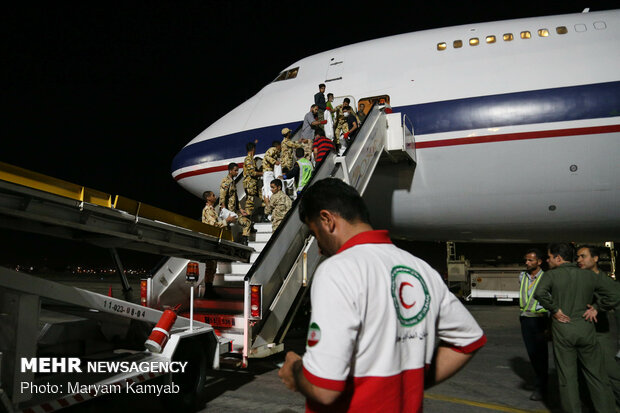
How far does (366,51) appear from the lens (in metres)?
10.5

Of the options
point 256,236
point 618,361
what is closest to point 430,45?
point 256,236

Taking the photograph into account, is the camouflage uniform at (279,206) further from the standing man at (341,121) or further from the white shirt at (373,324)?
the white shirt at (373,324)

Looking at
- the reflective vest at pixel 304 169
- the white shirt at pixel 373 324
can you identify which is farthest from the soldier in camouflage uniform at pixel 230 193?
the white shirt at pixel 373 324

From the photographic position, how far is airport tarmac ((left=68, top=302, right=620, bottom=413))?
4.48m

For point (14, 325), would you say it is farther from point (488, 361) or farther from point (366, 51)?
point (366, 51)

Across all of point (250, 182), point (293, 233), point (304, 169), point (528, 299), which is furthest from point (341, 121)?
point (528, 299)

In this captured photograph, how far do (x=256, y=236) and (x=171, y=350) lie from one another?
12.8ft

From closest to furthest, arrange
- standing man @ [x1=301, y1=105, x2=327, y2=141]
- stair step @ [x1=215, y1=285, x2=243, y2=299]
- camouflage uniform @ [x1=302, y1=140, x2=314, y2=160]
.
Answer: stair step @ [x1=215, y1=285, x2=243, y2=299] → camouflage uniform @ [x1=302, y1=140, x2=314, y2=160] → standing man @ [x1=301, y1=105, x2=327, y2=141]

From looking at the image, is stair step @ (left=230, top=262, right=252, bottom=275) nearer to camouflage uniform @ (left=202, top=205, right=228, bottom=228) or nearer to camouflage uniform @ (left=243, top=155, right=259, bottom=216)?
camouflage uniform @ (left=202, top=205, right=228, bottom=228)

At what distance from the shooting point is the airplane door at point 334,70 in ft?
34.7

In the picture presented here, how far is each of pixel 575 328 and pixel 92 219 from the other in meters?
4.48

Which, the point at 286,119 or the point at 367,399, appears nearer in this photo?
the point at 367,399

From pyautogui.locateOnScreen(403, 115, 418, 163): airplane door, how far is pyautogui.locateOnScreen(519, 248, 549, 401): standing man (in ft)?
12.1

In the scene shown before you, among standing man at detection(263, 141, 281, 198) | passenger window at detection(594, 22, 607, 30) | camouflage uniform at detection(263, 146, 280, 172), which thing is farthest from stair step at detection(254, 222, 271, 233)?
passenger window at detection(594, 22, 607, 30)
